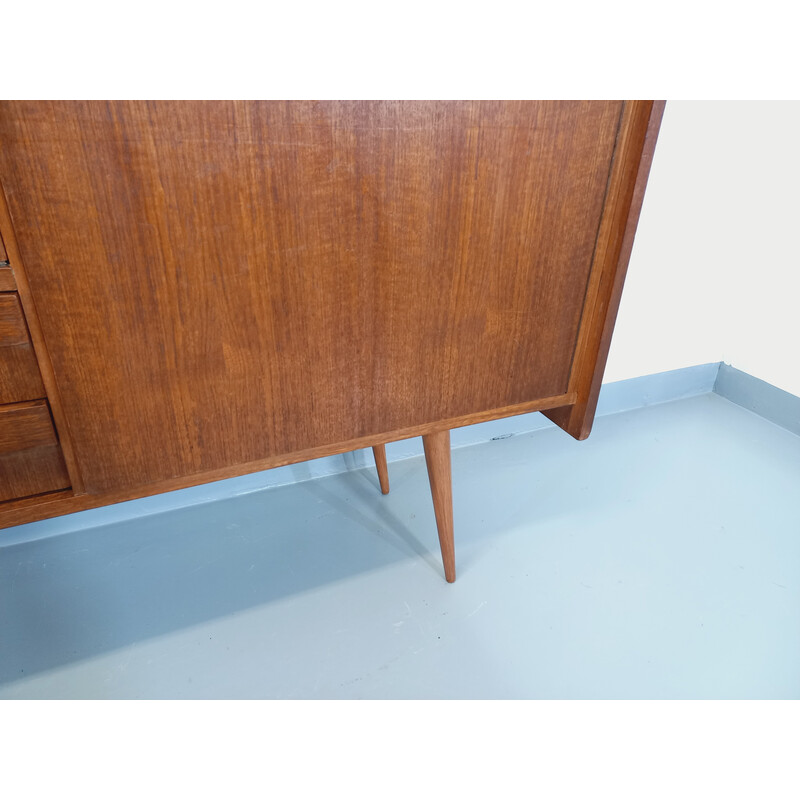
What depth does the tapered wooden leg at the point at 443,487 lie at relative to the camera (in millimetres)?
948

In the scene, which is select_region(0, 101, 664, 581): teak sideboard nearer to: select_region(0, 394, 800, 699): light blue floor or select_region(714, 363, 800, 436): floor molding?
select_region(0, 394, 800, 699): light blue floor

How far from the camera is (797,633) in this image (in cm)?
100

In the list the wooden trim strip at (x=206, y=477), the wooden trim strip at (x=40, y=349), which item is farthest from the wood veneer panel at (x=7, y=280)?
the wooden trim strip at (x=206, y=477)

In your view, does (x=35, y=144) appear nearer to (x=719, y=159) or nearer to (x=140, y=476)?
(x=140, y=476)

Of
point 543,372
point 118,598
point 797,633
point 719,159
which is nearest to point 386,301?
point 543,372

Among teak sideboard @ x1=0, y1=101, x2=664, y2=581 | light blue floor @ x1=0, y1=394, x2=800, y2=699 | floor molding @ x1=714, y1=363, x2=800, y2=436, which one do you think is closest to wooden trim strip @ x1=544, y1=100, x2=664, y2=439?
teak sideboard @ x1=0, y1=101, x2=664, y2=581

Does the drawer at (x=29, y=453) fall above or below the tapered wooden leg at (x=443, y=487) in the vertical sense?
above

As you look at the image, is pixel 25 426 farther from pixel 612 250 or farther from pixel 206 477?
pixel 612 250

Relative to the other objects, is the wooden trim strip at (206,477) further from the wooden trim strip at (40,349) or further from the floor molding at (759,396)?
the floor molding at (759,396)

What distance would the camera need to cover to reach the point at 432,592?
3.50 feet

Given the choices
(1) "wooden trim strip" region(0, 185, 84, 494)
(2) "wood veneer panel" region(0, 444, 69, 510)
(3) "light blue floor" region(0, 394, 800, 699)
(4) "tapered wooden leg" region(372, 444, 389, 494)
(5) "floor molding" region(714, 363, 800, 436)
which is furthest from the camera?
(5) "floor molding" region(714, 363, 800, 436)

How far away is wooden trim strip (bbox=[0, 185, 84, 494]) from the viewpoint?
1.77 ft

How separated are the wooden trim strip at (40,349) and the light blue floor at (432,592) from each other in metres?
0.42

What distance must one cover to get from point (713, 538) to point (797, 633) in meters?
0.25
